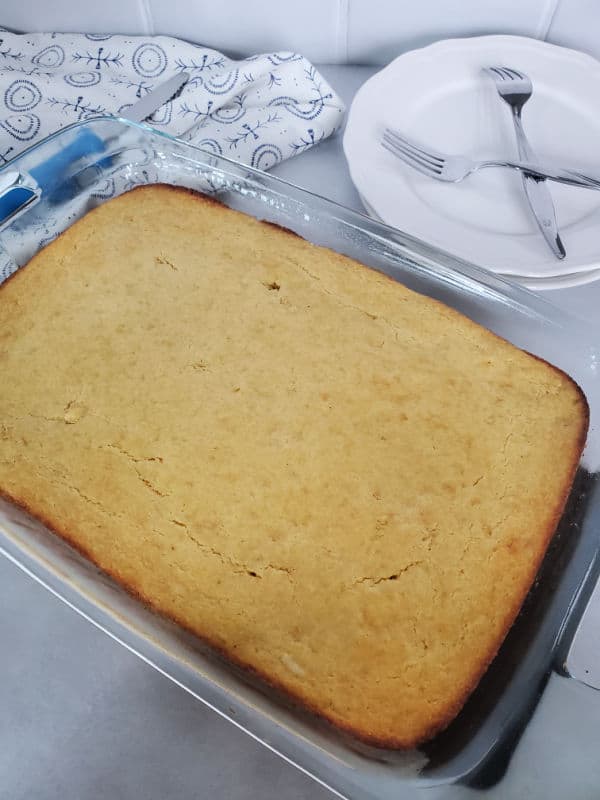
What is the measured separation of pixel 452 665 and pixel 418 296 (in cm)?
50

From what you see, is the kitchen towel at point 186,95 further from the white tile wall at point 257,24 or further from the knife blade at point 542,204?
the knife blade at point 542,204

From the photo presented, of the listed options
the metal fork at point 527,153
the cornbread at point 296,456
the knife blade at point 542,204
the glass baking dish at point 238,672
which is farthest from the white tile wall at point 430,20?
the cornbread at point 296,456

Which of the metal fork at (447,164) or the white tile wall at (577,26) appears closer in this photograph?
the metal fork at (447,164)

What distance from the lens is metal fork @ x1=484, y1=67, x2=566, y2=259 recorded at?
1093 millimetres

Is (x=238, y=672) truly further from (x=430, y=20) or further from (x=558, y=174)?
(x=430, y=20)

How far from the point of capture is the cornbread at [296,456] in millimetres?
781

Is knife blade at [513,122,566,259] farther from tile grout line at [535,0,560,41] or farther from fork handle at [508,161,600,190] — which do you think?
tile grout line at [535,0,560,41]

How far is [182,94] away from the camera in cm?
129

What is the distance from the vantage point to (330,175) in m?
1.29

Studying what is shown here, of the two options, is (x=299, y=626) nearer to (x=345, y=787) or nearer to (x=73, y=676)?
(x=345, y=787)

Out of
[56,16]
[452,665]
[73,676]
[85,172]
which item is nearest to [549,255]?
[452,665]

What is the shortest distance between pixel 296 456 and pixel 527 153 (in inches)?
29.7

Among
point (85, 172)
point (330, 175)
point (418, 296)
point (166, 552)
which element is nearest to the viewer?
point (166, 552)

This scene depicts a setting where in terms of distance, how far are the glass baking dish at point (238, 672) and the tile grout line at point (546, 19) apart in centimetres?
65
